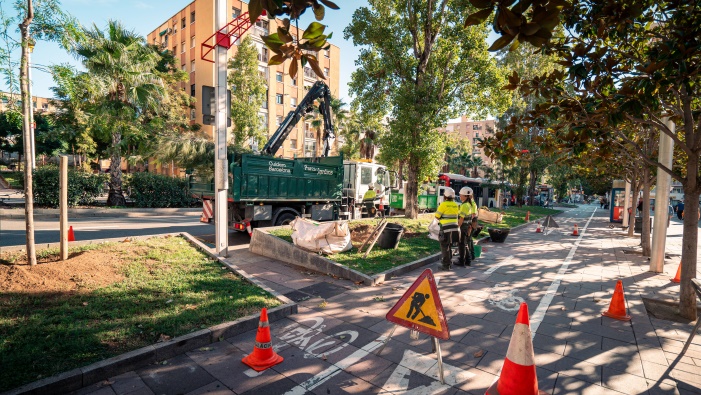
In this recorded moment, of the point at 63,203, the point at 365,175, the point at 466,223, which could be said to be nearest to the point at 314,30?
the point at 63,203

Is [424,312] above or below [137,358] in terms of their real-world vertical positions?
above

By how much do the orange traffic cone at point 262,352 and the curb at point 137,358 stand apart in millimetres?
644

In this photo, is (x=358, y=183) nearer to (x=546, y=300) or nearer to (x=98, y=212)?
(x=546, y=300)

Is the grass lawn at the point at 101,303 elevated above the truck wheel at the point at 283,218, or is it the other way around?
the truck wheel at the point at 283,218

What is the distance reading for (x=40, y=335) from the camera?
353 cm

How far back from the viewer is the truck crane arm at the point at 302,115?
1302 cm

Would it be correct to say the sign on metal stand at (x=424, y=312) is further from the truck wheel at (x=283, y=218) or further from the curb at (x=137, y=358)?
the truck wheel at (x=283, y=218)

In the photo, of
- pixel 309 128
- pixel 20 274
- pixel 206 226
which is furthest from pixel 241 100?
pixel 20 274

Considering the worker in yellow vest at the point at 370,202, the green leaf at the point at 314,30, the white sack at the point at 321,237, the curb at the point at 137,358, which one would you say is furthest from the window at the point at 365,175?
the green leaf at the point at 314,30

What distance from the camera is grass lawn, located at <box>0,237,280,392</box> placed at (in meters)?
3.29

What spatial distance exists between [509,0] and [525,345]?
8.68 feet

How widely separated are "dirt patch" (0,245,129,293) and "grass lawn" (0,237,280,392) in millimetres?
11

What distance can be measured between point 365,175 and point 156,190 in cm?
1339

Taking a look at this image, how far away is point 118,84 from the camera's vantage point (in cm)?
1717
